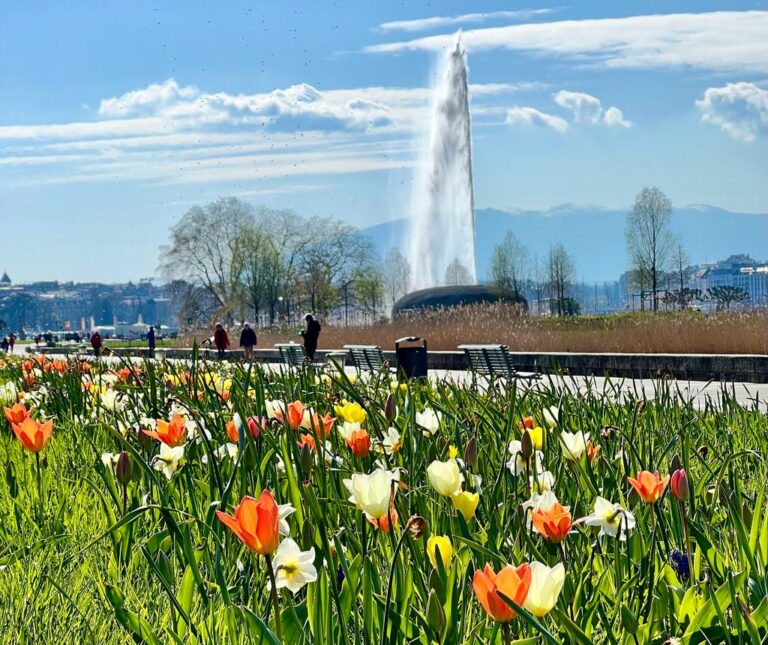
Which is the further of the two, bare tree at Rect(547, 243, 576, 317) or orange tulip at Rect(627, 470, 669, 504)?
bare tree at Rect(547, 243, 576, 317)

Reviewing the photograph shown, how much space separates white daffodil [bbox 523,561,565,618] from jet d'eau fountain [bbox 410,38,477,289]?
2014 inches

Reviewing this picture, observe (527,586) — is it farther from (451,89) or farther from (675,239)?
(675,239)

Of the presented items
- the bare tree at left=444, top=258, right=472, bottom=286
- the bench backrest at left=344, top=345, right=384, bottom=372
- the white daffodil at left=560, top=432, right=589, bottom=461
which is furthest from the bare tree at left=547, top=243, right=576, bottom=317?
the white daffodil at left=560, top=432, right=589, bottom=461

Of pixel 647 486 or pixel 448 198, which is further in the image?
pixel 448 198

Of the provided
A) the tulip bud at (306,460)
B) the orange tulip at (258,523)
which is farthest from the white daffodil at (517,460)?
the orange tulip at (258,523)

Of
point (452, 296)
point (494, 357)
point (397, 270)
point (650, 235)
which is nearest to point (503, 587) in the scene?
point (494, 357)

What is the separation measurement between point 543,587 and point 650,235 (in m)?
68.9

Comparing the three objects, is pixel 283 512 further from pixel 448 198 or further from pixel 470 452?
pixel 448 198

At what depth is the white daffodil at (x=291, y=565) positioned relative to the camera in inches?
86.4

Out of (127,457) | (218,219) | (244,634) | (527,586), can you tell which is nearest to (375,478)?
(244,634)

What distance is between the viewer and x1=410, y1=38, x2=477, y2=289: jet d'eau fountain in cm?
5409

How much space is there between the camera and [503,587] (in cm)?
181

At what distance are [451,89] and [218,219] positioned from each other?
28.3 meters

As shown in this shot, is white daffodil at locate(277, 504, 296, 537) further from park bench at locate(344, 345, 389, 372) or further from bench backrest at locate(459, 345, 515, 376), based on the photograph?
park bench at locate(344, 345, 389, 372)
